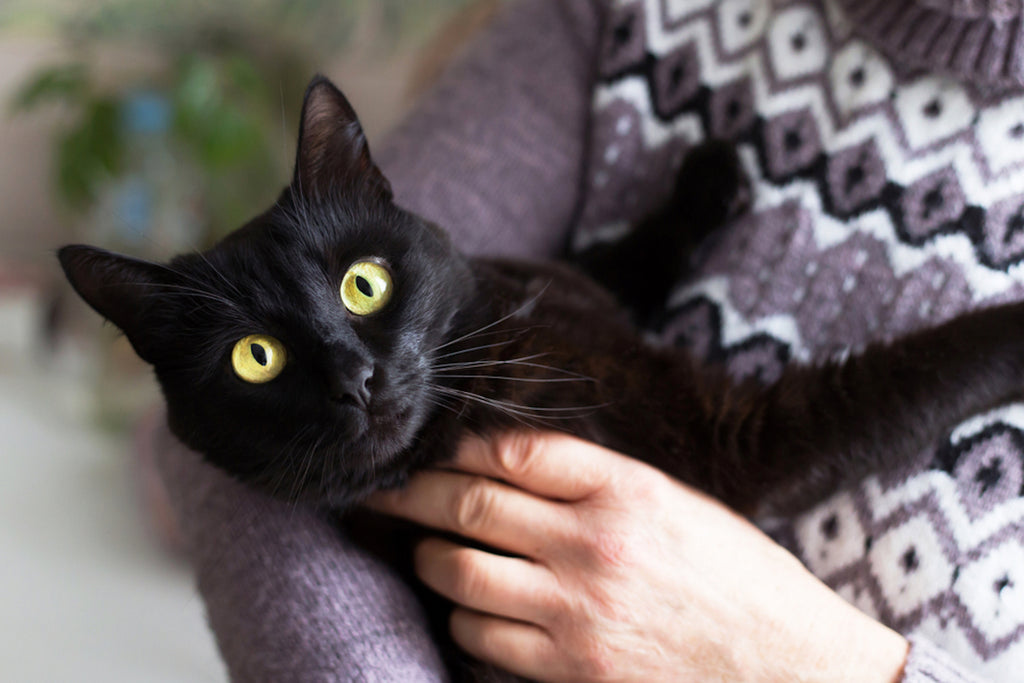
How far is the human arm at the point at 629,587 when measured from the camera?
816mm

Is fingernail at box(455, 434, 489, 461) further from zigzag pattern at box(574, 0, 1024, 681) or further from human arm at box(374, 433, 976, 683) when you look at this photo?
zigzag pattern at box(574, 0, 1024, 681)

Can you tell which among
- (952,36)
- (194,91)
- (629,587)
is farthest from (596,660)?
(194,91)

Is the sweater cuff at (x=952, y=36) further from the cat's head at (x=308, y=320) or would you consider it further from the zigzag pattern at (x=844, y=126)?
the cat's head at (x=308, y=320)

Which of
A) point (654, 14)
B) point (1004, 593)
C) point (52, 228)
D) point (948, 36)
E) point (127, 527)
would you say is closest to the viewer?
point (1004, 593)

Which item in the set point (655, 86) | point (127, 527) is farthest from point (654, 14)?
point (127, 527)

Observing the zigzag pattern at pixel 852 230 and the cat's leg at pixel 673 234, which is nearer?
the zigzag pattern at pixel 852 230

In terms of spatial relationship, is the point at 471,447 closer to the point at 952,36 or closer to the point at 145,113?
the point at 952,36

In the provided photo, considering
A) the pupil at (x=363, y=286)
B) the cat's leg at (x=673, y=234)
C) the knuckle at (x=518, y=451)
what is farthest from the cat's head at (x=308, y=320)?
the cat's leg at (x=673, y=234)

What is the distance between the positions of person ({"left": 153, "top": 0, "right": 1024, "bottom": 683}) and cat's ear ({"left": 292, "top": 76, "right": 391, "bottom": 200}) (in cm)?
22

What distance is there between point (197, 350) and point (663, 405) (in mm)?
537

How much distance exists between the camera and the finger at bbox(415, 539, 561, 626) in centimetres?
84

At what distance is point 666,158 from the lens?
115 cm

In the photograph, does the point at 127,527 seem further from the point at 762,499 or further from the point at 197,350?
the point at 762,499

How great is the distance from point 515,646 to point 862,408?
0.47 metres
